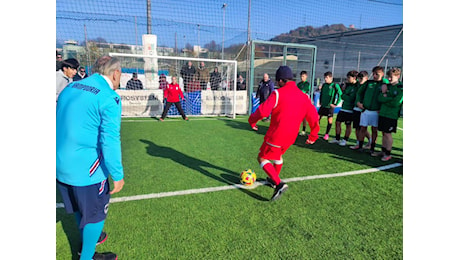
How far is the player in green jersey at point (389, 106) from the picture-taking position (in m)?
5.47

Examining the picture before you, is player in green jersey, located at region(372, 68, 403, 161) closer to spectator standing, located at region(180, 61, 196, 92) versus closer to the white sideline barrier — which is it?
the white sideline barrier

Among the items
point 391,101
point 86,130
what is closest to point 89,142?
point 86,130

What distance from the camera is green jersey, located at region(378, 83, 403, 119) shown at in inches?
216

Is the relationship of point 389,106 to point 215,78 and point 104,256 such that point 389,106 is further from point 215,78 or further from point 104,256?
point 215,78

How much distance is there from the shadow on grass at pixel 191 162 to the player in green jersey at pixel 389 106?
3720mm

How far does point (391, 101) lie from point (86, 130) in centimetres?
592

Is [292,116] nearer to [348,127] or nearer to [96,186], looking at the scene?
[96,186]

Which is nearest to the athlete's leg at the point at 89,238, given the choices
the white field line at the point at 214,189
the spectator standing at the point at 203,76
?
the white field line at the point at 214,189

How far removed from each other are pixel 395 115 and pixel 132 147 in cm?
636

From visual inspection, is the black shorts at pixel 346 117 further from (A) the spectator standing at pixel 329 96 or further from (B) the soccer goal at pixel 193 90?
(B) the soccer goal at pixel 193 90

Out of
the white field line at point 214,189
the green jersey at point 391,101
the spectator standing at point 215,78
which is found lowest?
the white field line at point 214,189

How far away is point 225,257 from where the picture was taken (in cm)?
268

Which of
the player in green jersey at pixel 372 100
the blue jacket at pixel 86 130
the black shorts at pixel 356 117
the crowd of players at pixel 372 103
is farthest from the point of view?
the black shorts at pixel 356 117

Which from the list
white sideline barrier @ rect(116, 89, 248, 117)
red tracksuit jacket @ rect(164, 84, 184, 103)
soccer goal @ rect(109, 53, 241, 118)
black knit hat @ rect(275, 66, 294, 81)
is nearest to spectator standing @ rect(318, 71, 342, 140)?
black knit hat @ rect(275, 66, 294, 81)
